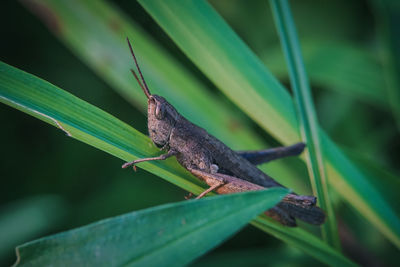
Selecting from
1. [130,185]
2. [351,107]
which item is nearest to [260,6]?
[351,107]

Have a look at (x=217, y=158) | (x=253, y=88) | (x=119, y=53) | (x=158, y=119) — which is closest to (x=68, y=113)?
(x=158, y=119)

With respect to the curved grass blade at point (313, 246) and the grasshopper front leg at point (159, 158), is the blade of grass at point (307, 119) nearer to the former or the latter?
the curved grass blade at point (313, 246)

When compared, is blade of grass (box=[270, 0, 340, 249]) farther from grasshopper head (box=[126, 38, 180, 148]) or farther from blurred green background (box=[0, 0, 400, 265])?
grasshopper head (box=[126, 38, 180, 148])

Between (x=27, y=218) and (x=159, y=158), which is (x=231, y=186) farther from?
(x=27, y=218)

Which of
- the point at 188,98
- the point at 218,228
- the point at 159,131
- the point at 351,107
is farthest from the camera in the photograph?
the point at 351,107

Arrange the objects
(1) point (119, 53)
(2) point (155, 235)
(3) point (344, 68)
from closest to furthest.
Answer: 1. (2) point (155, 235)
2. (1) point (119, 53)
3. (3) point (344, 68)

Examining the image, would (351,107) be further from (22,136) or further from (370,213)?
(22,136)
